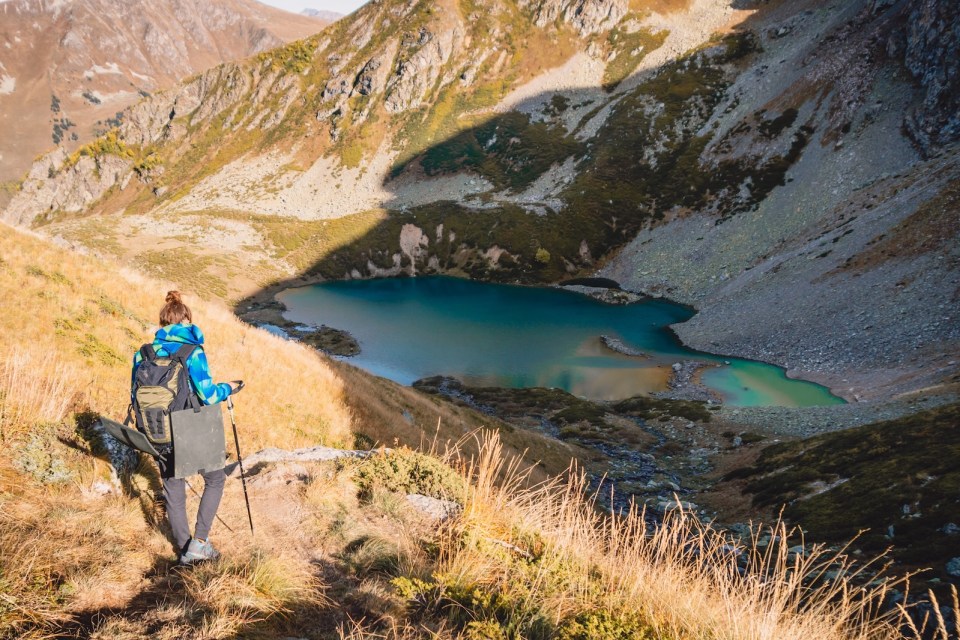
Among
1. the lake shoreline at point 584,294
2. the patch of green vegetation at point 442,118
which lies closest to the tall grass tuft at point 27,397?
the lake shoreline at point 584,294

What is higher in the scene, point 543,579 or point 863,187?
point 863,187

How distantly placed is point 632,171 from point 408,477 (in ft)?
416

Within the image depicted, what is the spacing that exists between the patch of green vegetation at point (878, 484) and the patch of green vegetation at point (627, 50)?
153749mm

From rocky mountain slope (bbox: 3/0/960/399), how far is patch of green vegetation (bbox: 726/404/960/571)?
56.2ft

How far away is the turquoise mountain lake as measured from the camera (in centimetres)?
5278

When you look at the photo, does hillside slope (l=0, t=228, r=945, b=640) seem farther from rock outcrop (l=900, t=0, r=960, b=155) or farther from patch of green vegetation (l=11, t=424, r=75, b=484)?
rock outcrop (l=900, t=0, r=960, b=155)

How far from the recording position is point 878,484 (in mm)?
18125

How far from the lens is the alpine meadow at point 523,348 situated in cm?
535

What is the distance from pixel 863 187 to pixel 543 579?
97.3 meters

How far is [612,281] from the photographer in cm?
9856

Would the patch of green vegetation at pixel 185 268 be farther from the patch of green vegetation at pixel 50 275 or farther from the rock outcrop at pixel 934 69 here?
the rock outcrop at pixel 934 69

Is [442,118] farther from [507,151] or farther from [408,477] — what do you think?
[408,477]

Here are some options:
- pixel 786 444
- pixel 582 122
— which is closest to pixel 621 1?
pixel 582 122

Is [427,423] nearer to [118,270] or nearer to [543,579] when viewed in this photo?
[118,270]
